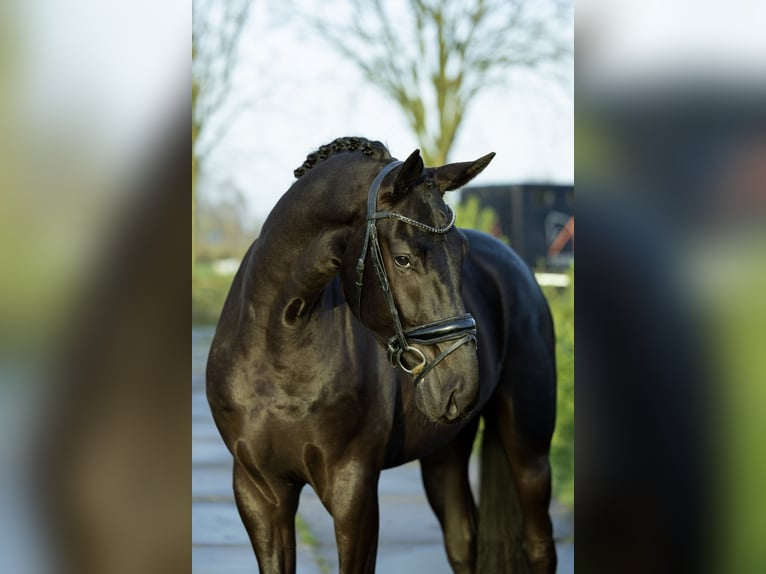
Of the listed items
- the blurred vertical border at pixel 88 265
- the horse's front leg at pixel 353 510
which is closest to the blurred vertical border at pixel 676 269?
the blurred vertical border at pixel 88 265

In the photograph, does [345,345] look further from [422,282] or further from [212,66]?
[212,66]

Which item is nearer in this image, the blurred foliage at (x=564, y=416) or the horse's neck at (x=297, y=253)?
the horse's neck at (x=297, y=253)

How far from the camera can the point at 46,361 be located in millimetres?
1294

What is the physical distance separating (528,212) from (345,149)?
26.5ft

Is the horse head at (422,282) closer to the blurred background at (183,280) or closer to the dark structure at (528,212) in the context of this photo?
the blurred background at (183,280)

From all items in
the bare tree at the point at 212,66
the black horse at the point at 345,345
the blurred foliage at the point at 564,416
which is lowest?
the blurred foliage at the point at 564,416

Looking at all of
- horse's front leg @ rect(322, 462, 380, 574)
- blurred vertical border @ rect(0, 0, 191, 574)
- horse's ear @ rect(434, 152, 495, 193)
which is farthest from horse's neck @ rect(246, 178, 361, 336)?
blurred vertical border @ rect(0, 0, 191, 574)

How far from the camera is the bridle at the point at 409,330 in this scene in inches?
91.2

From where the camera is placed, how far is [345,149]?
274 centimetres

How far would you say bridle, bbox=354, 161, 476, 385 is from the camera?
2.32m

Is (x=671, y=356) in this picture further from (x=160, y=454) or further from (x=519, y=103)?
(x=519, y=103)

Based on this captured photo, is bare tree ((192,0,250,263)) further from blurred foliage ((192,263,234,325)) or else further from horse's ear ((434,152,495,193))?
horse's ear ((434,152,495,193))

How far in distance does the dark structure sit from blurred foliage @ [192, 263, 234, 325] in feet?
14.3

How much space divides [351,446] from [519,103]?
9524 mm
